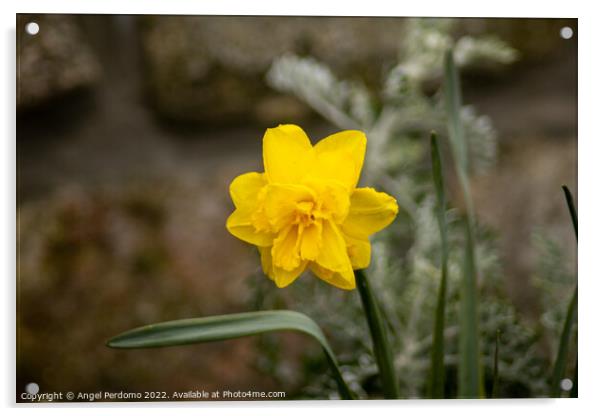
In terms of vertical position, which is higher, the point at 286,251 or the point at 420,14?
the point at 420,14

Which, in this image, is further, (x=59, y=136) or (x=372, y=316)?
(x=59, y=136)

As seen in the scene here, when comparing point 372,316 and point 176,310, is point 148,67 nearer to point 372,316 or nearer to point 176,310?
point 176,310

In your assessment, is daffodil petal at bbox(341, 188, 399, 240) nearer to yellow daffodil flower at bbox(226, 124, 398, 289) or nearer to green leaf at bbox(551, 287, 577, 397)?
yellow daffodil flower at bbox(226, 124, 398, 289)

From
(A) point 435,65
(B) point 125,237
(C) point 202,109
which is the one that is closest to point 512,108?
(A) point 435,65

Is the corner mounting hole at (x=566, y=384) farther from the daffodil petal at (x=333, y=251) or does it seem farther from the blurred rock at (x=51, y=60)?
the blurred rock at (x=51, y=60)

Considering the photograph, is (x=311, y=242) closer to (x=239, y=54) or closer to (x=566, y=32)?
(x=239, y=54)

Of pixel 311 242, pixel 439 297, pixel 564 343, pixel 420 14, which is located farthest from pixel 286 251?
pixel 420 14

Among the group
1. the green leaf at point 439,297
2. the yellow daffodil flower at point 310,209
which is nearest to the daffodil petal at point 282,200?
the yellow daffodil flower at point 310,209
